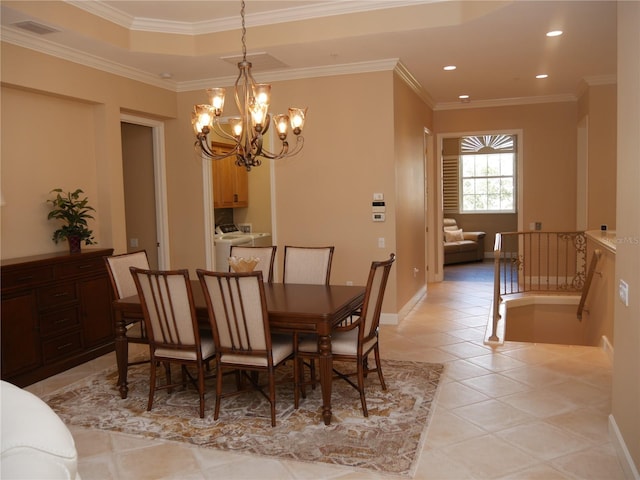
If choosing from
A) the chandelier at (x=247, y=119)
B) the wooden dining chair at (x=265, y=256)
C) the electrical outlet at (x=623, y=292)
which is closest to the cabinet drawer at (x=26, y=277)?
the wooden dining chair at (x=265, y=256)

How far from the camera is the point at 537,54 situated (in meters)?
5.44

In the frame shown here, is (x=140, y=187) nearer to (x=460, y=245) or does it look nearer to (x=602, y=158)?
(x=602, y=158)

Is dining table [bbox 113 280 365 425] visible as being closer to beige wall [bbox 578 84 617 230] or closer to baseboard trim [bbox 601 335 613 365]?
baseboard trim [bbox 601 335 613 365]

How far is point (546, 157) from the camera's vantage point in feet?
26.3

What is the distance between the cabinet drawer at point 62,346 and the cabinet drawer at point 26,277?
1.75 ft

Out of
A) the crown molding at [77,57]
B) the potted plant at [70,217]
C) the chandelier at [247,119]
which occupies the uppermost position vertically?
the crown molding at [77,57]

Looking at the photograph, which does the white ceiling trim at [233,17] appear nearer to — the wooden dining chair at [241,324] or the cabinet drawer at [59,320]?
the cabinet drawer at [59,320]

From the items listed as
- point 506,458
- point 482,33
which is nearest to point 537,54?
point 482,33

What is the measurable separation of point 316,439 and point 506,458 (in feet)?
3.57

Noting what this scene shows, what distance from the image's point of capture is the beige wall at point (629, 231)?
2.57m

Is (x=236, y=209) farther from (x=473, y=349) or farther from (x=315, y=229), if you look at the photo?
(x=473, y=349)

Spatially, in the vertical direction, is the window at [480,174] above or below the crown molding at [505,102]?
below

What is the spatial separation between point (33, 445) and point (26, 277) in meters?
3.28

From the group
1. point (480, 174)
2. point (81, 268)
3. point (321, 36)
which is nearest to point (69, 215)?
point (81, 268)
